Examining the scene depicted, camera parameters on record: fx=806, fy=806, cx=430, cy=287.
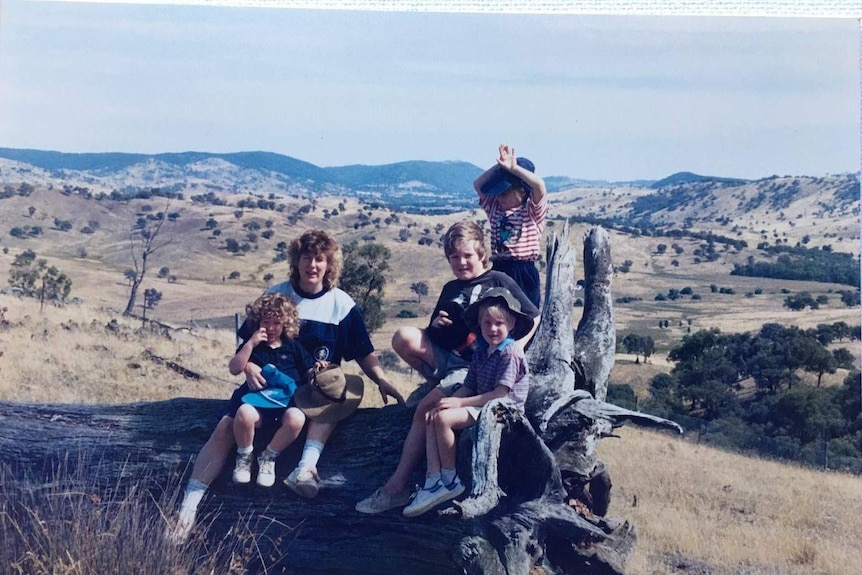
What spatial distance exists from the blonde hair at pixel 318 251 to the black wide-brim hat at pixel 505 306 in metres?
0.83

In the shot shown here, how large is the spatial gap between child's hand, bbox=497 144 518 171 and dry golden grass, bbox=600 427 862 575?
124 inches

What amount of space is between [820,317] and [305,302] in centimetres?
1888

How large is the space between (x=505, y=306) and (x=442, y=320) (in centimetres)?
44

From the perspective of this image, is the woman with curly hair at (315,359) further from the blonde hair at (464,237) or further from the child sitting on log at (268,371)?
the blonde hair at (464,237)

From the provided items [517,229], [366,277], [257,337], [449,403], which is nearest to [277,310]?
[257,337]

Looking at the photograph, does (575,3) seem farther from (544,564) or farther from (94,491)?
(94,491)

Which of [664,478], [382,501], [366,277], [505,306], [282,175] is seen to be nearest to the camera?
[505,306]

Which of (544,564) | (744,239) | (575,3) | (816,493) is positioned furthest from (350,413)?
(744,239)

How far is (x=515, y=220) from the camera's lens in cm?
477

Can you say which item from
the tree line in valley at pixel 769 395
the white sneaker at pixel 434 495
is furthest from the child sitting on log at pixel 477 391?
the tree line in valley at pixel 769 395

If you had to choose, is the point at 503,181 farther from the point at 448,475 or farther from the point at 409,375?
the point at 409,375

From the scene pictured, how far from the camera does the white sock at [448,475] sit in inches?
157

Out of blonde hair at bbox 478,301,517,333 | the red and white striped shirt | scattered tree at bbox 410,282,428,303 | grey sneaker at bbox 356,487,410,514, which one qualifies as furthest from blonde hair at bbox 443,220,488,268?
scattered tree at bbox 410,282,428,303

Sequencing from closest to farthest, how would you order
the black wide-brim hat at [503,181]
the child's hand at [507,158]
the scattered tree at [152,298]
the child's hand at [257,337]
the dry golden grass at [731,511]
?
the child's hand at [257,337], the child's hand at [507,158], the black wide-brim hat at [503,181], the dry golden grass at [731,511], the scattered tree at [152,298]
